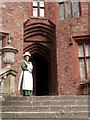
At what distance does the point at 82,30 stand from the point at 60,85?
281 cm

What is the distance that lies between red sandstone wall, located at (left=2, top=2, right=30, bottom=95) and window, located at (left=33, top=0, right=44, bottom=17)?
2.80ft

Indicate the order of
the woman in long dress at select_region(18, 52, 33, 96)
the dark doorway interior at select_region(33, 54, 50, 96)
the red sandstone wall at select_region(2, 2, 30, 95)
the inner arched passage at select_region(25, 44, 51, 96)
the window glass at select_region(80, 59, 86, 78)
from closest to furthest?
the woman in long dress at select_region(18, 52, 33, 96) < the red sandstone wall at select_region(2, 2, 30, 95) < the window glass at select_region(80, 59, 86, 78) < the inner arched passage at select_region(25, 44, 51, 96) < the dark doorway interior at select_region(33, 54, 50, 96)

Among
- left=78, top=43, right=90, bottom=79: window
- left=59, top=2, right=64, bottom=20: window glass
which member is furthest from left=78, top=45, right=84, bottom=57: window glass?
left=59, top=2, right=64, bottom=20: window glass

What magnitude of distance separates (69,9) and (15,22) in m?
2.83

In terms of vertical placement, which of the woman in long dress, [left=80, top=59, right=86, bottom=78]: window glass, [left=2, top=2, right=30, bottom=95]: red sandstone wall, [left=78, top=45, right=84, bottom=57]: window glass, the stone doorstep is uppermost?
[left=2, top=2, right=30, bottom=95]: red sandstone wall

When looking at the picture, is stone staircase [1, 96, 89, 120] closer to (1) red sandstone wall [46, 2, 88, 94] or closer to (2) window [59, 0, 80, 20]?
(1) red sandstone wall [46, 2, 88, 94]

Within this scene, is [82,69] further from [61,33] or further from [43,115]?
[43,115]

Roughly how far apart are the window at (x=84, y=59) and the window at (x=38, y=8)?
280 cm

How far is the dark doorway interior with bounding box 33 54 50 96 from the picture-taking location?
51.3ft

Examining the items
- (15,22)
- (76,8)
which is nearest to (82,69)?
(76,8)

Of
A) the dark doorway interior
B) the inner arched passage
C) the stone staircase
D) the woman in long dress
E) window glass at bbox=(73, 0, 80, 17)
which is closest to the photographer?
the stone staircase

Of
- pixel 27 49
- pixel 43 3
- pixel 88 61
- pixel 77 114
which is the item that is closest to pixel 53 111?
pixel 77 114

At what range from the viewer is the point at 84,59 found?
40.7 ft

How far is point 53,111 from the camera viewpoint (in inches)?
252
